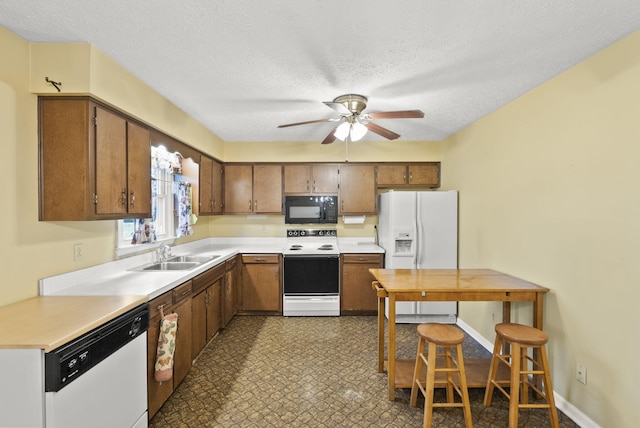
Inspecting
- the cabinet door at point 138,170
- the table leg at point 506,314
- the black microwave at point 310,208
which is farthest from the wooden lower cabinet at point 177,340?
the table leg at point 506,314

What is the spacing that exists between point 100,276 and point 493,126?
3869 millimetres

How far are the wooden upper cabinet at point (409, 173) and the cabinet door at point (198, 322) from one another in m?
2.91

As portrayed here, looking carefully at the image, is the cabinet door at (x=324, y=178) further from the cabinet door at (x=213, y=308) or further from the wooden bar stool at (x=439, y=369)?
the wooden bar stool at (x=439, y=369)

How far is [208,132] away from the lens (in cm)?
380

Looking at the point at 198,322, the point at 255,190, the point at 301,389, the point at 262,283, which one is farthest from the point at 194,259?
the point at 301,389

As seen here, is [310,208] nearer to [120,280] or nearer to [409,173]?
[409,173]

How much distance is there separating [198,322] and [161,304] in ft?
2.48

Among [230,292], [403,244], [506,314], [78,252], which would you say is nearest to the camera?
[78,252]

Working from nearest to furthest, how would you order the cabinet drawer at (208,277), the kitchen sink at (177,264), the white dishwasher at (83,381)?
1. the white dishwasher at (83,381)
2. the cabinet drawer at (208,277)
3. the kitchen sink at (177,264)

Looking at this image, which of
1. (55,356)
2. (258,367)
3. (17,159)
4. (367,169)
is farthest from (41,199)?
(367,169)

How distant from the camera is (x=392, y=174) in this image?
4.44 m

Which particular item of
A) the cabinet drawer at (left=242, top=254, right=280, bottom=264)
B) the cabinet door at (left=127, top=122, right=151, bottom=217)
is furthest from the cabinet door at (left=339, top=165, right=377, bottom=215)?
the cabinet door at (left=127, top=122, right=151, bottom=217)

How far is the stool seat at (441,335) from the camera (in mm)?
1976

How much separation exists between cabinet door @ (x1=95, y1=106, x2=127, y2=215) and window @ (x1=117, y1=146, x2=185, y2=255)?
1.84 feet
